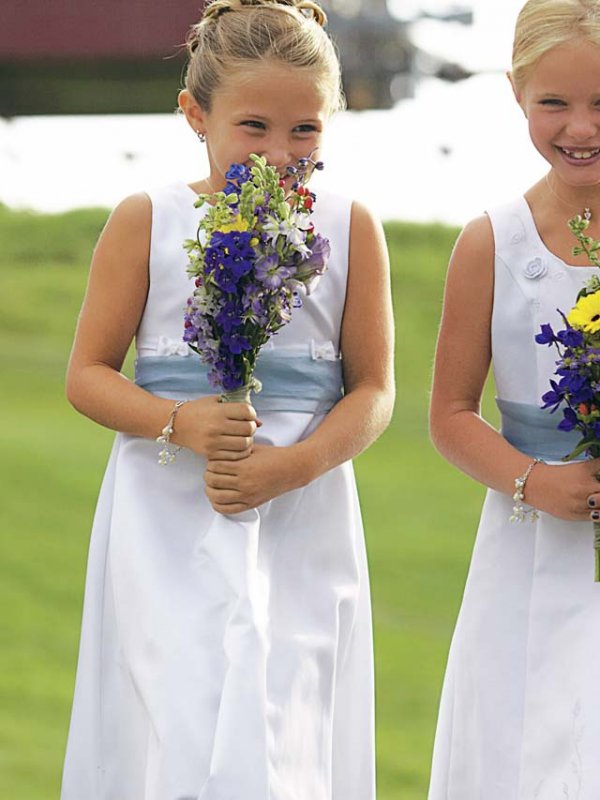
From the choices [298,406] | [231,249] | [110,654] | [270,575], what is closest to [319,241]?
[231,249]

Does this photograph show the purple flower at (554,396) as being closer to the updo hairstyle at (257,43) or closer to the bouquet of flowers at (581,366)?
the bouquet of flowers at (581,366)

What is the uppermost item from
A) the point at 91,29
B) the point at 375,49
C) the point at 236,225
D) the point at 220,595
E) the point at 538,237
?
the point at 375,49

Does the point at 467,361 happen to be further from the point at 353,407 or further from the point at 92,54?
the point at 92,54

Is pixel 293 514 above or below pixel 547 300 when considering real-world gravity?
below

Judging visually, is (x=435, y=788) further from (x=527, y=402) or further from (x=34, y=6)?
(x=34, y=6)

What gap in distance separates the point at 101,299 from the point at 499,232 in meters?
1.06

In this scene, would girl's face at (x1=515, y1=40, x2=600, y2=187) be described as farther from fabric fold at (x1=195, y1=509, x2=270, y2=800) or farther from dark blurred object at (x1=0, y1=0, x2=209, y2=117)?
dark blurred object at (x1=0, y1=0, x2=209, y2=117)

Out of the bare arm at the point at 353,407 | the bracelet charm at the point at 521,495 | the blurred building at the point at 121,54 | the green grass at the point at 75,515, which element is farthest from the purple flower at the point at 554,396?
the blurred building at the point at 121,54

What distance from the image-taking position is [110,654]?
15.7 ft

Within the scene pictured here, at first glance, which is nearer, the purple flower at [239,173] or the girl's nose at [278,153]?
the purple flower at [239,173]

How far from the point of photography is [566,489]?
174 inches

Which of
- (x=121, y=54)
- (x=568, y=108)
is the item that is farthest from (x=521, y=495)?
(x=121, y=54)

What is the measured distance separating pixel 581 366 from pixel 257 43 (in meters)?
1.21

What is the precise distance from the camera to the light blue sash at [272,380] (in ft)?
15.6
